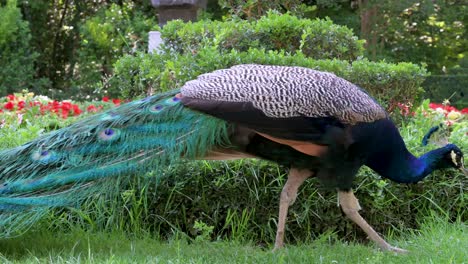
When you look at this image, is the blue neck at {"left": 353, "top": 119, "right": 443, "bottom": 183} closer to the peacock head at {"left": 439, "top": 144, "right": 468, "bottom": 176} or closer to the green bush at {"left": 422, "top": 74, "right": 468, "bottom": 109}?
the peacock head at {"left": 439, "top": 144, "right": 468, "bottom": 176}

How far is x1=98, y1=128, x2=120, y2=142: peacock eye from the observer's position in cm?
348

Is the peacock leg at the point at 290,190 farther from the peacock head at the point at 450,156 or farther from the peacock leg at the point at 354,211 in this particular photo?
the peacock head at the point at 450,156

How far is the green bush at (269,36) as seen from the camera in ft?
16.3

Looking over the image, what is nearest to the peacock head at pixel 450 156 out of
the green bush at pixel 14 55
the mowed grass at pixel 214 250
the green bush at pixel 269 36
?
the mowed grass at pixel 214 250

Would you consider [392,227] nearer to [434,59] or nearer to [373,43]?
[373,43]

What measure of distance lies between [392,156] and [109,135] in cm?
141

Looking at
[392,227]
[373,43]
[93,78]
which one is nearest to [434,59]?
[373,43]

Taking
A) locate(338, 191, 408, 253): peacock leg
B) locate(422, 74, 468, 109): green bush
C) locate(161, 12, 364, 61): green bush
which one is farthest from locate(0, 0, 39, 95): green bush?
locate(338, 191, 408, 253): peacock leg

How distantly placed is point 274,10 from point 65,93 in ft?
32.0

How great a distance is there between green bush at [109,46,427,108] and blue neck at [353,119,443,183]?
1.16 meters

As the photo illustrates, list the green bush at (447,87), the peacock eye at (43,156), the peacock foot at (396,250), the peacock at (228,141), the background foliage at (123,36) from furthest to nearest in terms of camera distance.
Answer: the background foliage at (123,36) < the green bush at (447,87) < the peacock foot at (396,250) < the peacock eye at (43,156) < the peacock at (228,141)

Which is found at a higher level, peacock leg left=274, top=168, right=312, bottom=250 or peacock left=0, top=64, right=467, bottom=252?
peacock left=0, top=64, right=467, bottom=252

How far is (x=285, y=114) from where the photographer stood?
319cm

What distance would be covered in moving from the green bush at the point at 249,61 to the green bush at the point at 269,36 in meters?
0.13
